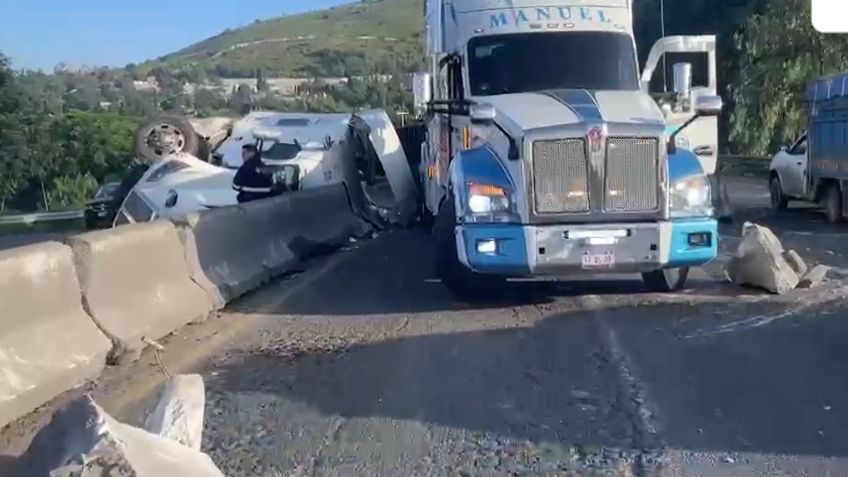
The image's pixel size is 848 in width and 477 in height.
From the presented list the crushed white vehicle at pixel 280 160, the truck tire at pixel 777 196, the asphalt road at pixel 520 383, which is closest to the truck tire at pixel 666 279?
Result: the asphalt road at pixel 520 383

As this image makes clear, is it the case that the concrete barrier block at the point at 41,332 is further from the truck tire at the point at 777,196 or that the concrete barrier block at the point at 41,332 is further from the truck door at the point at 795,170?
the truck tire at the point at 777,196

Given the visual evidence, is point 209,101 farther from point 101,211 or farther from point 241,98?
point 101,211

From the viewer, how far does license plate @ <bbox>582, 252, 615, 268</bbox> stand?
37.6 feet

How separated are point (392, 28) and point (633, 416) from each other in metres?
127

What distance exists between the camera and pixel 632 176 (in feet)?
38.0

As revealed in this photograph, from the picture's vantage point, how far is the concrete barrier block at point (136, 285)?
29.4ft

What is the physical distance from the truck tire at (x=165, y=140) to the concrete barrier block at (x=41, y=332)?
1685 centimetres

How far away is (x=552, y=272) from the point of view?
11.6 metres

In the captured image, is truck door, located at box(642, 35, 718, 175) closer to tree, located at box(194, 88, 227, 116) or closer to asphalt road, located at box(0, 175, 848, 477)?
asphalt road, located at box(0, 175, 848, 477)

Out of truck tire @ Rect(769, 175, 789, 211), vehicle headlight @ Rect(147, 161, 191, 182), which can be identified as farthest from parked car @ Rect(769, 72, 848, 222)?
vehicle headlight @ Rect(147, 161, 191, 182)

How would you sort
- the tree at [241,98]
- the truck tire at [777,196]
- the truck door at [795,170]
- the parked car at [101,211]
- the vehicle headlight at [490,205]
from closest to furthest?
1. the vehicle headlight at [490,205]
2. the truck door at [795,170]
3. the truck tire at [777,196]
4. the parked car at [101,211]
5. the tree at [241,98]

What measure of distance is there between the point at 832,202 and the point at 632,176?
11.5m

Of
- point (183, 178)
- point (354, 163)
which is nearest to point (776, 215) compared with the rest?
point (354, 163)

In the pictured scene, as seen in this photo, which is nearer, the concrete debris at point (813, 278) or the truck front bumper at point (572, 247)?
the truck front bumper at point (572, 247)
